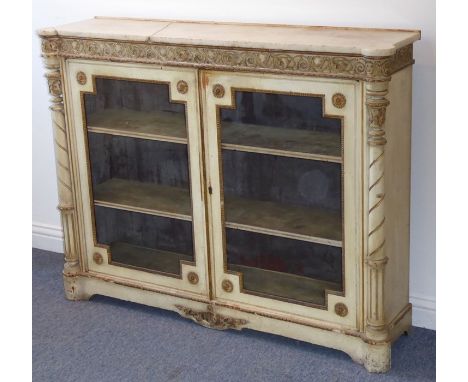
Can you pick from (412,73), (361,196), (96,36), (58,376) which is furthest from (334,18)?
(58,376)

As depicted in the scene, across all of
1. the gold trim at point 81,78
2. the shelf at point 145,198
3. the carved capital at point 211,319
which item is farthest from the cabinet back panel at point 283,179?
the gold trim at point 81,78

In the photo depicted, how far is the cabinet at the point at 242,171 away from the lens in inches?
85.7

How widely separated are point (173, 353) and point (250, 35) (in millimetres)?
1076

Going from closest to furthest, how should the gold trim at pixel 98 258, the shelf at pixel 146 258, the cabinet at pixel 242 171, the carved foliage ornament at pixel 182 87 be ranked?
the cabinet at pixel 242 171 → the carved foliage ornament at pixel 182 87 → the shelf at pixel 146 258 → the gold trim at pixel 98 258

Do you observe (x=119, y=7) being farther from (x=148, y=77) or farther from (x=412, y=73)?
(x=412, y=73)

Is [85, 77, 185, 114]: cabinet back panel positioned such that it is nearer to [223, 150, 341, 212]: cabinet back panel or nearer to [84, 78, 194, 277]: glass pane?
[84, 78, 194, 277]: glass pane

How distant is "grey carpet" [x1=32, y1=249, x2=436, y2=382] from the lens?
2.33 metres

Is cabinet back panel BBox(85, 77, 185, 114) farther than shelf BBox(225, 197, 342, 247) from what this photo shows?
Yes

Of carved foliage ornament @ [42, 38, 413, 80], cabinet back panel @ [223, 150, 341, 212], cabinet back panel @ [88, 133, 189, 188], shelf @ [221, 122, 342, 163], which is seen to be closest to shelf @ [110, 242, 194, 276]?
cabinet back panel @ [88, 133, 189, 188]

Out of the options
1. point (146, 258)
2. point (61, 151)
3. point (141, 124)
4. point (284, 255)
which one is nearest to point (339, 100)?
point (284, 255)

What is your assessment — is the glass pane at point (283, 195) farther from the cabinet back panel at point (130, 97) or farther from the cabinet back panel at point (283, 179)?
the cabinet back panel at point (130, 97)

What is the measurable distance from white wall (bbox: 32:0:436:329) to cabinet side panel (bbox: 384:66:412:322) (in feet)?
0.24

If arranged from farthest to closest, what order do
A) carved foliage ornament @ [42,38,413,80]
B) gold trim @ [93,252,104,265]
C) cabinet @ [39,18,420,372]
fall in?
gold trim @ [93,252,104,265]
cabinet @ [39,18,420,372]
carved foliage ornament @ [42,38,413,80]

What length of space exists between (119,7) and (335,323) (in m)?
1.45
